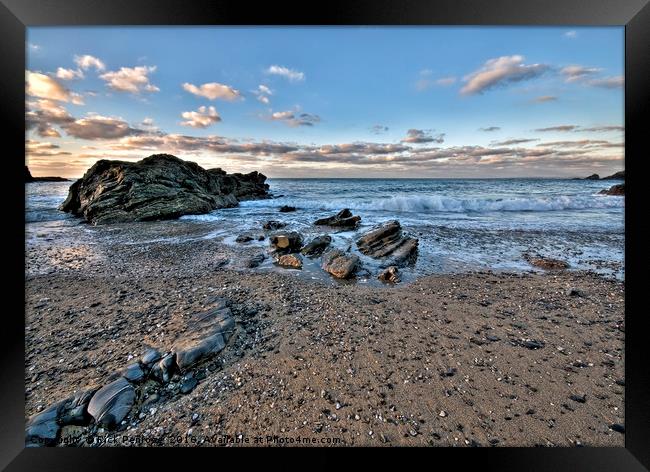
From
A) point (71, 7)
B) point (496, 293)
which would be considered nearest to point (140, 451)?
→ point (71, 7)

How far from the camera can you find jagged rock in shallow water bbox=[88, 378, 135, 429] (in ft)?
6.70

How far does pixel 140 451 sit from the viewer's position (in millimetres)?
1865

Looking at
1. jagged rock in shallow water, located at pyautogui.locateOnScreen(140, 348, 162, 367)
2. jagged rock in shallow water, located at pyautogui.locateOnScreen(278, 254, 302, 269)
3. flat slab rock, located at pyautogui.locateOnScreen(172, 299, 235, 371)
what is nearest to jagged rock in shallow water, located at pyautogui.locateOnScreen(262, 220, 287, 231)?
jagged rock in shallow water, located at pyautogui.locateOnScreen(278, 254, 302, 269)

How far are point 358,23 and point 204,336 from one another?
3580 mm

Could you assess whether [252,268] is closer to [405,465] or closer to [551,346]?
[405,465]

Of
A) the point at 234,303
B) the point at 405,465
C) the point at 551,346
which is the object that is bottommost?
the point at 405,465

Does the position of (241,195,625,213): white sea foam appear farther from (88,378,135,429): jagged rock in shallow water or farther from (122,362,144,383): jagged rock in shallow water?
(88,378,135,429): jagged rock in shallow water

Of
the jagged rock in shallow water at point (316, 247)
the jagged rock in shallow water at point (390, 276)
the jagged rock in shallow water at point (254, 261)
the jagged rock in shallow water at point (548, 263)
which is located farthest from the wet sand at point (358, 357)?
the jagged rock in shallow water at point (316, 247)

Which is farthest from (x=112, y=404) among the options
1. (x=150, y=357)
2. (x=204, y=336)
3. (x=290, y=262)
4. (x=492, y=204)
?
(x=492, y=204)

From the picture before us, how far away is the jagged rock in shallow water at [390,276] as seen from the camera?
5020mm

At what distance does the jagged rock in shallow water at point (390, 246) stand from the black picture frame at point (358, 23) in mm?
4144

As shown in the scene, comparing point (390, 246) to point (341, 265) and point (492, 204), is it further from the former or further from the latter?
point (492, 204)

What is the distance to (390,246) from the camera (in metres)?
6.96
